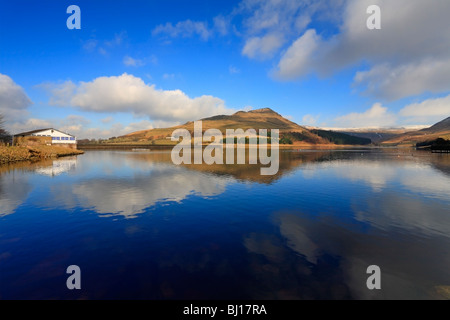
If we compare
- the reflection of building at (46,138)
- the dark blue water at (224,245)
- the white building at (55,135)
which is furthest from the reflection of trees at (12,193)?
the white building at (55,135)

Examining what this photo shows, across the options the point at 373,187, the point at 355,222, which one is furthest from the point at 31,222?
the point at 373,187

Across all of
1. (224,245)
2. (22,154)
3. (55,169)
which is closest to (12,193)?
(55,169)

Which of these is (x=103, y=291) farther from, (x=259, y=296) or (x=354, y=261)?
(x=354, y=261)

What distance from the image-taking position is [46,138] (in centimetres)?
10931

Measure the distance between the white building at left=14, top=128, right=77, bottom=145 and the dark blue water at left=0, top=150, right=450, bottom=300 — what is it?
364 feet

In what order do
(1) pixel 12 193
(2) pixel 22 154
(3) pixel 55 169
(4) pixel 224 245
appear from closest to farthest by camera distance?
(4) pixel 224 245, (1) pixel 12 193, (3) pixel 55 169, (2) pixel 22 154

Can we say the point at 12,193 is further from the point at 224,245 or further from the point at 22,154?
the point at 22,154

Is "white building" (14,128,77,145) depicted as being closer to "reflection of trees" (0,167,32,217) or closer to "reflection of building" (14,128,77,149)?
"reflection of building" (14,128,77,149)

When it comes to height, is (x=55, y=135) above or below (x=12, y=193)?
above

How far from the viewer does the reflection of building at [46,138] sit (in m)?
103

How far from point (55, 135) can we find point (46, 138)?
17.3ft

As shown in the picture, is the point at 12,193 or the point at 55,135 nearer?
the point at 12,193

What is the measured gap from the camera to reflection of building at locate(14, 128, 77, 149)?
103438mm
